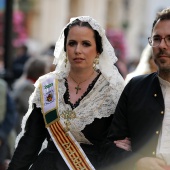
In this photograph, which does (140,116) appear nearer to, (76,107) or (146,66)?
(76,107)

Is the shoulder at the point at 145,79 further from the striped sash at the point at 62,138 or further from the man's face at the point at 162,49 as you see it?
the striped sash at the point at 62,138

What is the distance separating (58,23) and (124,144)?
30.3 metres

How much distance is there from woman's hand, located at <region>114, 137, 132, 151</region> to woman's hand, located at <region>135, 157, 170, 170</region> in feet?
0.62

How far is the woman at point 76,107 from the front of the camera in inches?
194

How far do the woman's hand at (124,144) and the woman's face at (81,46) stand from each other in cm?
72

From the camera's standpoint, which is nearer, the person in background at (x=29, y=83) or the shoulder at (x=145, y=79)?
the shoulder at (x=145, y=79)

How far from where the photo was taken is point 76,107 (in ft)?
16.4

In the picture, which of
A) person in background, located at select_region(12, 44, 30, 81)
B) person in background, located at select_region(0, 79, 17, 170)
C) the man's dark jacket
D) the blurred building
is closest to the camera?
the man's dark jacket

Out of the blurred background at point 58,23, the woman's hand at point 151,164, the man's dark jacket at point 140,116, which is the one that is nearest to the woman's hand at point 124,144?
the man's dark jacket at point 140,116

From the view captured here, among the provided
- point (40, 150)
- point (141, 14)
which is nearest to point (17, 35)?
point (40, 150)

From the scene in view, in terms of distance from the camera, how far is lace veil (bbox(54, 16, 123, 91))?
5040 millimetres

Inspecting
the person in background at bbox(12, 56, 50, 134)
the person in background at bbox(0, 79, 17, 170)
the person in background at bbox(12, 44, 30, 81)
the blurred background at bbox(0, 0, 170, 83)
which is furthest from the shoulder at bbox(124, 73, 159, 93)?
the person in background at bbox(12, 44, 30, 81)

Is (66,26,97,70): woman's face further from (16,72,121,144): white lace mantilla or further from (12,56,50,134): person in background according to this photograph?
(12,56,50,134): person in background

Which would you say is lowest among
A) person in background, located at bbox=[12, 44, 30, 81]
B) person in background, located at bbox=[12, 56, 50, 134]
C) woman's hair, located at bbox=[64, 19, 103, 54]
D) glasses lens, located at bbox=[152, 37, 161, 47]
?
person in background, located at bbox=[12, 44, 30, 81]
